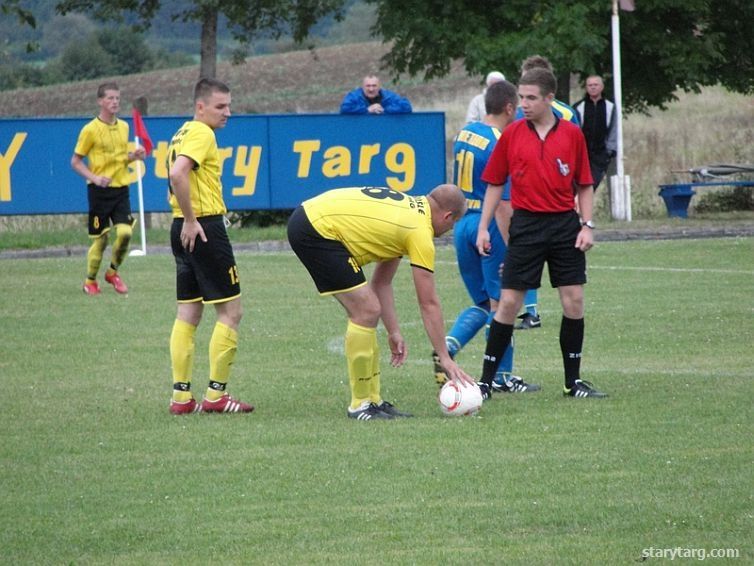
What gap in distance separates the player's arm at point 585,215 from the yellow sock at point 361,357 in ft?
4.95

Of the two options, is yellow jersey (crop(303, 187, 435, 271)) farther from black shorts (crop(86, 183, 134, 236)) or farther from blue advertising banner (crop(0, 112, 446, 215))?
blue advertising banner (crop(0, 112, 446, 215))

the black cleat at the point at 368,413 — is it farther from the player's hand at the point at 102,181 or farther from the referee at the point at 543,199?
the player's hand at the point at 102,181

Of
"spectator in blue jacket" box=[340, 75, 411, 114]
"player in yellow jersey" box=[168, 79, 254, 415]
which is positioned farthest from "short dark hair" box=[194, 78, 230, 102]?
"spectator in blue jacket" box=[340, 75, 411, 114]

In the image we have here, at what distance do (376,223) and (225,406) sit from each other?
1.64 meters

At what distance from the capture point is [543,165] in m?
9.70

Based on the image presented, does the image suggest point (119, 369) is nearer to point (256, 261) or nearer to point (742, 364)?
point (742, 364)

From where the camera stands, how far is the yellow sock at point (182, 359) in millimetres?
9688

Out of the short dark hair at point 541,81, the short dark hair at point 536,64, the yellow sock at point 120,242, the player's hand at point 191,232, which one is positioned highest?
the short dark hair at point 536,64

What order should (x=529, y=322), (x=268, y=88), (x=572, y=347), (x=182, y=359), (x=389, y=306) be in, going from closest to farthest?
(x=389, y=306)
(x=182, y=359)
(x=572, y=347)
(x=529, y=322)
(x=268, y=88)

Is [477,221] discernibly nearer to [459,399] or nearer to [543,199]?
[543,199]

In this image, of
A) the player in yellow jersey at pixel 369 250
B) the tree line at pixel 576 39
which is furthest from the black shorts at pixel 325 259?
the tree line at pixel 576 39

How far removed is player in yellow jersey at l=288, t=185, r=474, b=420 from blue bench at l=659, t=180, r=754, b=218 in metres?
18.3

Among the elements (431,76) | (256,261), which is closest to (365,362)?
(256,261)
